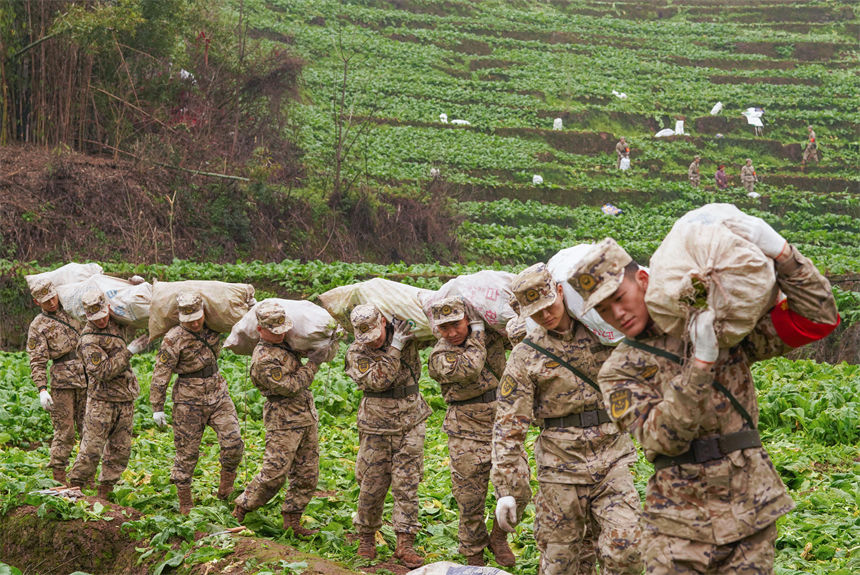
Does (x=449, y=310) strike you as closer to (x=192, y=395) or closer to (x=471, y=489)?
(x=471, y=489)

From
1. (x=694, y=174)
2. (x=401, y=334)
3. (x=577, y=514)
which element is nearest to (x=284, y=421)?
(x=401, y=334)

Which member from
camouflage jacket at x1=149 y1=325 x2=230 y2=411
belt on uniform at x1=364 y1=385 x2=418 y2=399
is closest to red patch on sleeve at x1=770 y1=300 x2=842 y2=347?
belt on uniform at x1=364 y1=385 x2=418 y2=399

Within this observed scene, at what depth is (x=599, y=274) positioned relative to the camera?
3984mm

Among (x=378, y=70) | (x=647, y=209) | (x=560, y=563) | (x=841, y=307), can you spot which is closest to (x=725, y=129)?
(x=647, y=209)

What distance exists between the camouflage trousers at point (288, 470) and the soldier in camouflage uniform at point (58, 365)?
2990 millimetres

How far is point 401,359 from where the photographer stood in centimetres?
750

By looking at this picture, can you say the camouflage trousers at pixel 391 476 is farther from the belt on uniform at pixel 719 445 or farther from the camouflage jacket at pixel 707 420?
the belt on uniform at pixel 719 445

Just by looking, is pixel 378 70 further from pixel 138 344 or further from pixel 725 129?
pixel 138 344

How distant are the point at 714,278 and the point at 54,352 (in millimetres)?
8567

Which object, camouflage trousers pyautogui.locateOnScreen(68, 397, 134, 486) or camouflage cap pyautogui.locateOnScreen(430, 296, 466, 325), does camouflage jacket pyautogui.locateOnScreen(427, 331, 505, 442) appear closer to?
camouflage cap pyautogui.locateOnScreen(430, 296, 466, 325)

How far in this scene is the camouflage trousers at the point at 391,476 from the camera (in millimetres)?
7352

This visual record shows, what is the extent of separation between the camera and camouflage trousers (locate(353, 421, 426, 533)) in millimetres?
7352

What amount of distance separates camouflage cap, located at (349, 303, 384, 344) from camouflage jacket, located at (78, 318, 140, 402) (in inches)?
123

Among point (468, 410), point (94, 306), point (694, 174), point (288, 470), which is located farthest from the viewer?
point (694, 174)
